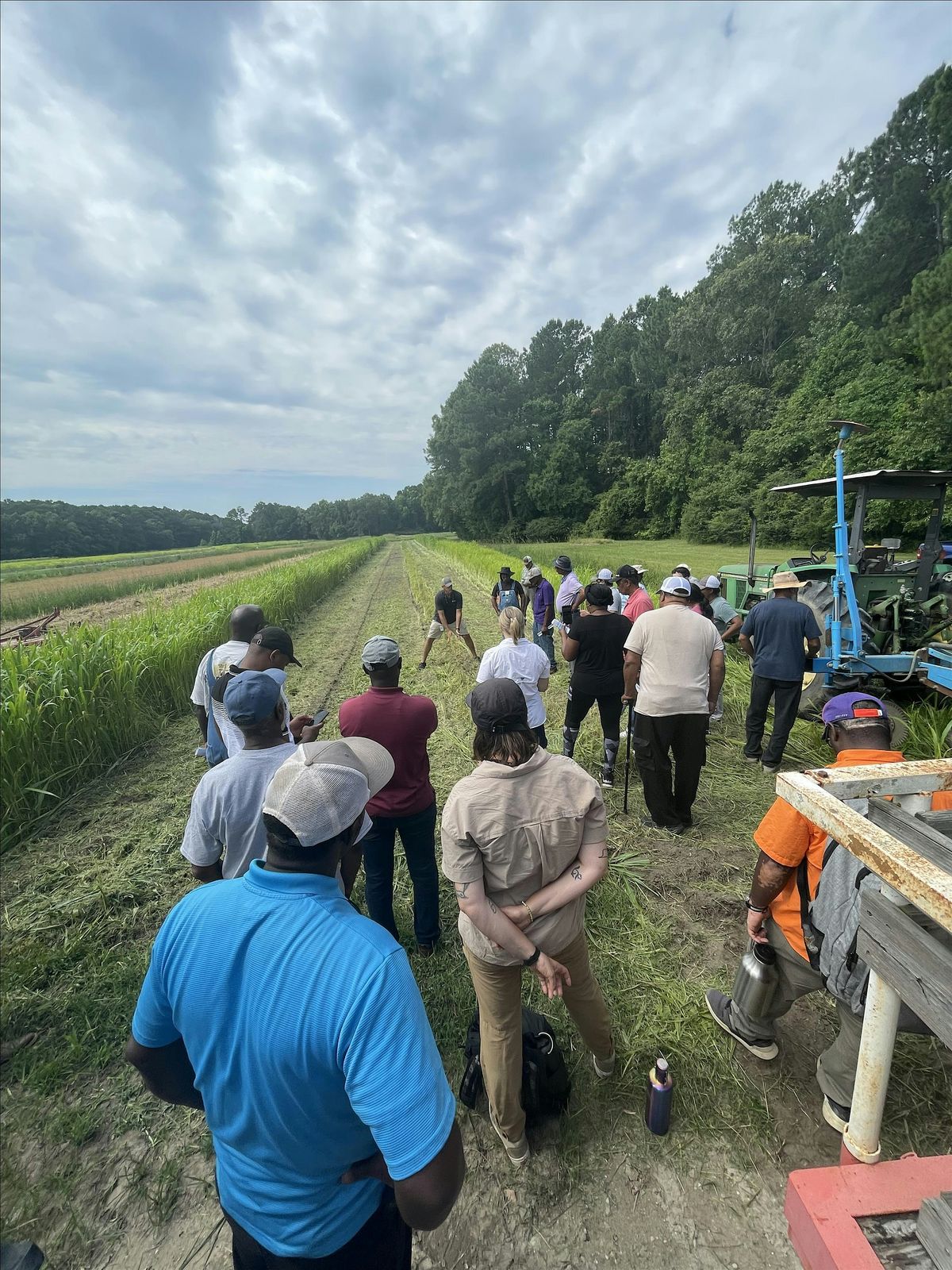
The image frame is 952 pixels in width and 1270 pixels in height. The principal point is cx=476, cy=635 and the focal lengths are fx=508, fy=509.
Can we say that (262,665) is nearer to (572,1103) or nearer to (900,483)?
(572,1103)

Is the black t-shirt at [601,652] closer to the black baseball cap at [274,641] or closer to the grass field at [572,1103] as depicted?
the grass field at [572,1103]

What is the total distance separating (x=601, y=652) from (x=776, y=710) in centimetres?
233

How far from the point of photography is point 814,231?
37281mm

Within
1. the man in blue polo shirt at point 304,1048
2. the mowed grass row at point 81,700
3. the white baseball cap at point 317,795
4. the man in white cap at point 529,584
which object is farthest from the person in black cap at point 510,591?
the man in blue polo shirt at point 304,1048

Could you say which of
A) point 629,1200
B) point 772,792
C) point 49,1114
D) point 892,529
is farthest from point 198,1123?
point 892,529

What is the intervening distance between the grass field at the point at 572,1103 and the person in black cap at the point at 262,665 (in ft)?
5.00

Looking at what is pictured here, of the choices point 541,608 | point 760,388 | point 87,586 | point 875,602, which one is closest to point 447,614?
point 541,608

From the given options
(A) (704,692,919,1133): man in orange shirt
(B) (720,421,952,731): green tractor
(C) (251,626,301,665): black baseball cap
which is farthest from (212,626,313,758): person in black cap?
(B) (720,421,952,731): green tractor

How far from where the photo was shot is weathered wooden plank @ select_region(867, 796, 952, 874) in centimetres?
127

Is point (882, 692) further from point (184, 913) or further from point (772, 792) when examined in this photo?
point (184, 913)

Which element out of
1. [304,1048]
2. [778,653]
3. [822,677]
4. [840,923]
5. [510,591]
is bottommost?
[822,677]

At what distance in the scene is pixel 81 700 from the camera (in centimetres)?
593

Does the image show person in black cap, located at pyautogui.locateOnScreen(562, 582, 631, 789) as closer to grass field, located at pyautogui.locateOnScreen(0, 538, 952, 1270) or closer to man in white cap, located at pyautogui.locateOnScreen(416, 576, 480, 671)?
grass field, located at pyautogui.locateOnScreen(0, 538, 952, 1270)

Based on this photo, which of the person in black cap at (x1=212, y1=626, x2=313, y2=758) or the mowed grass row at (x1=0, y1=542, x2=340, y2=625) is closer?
the person in black cap at (x1=212, y1=626, x2=313, y2=758)
